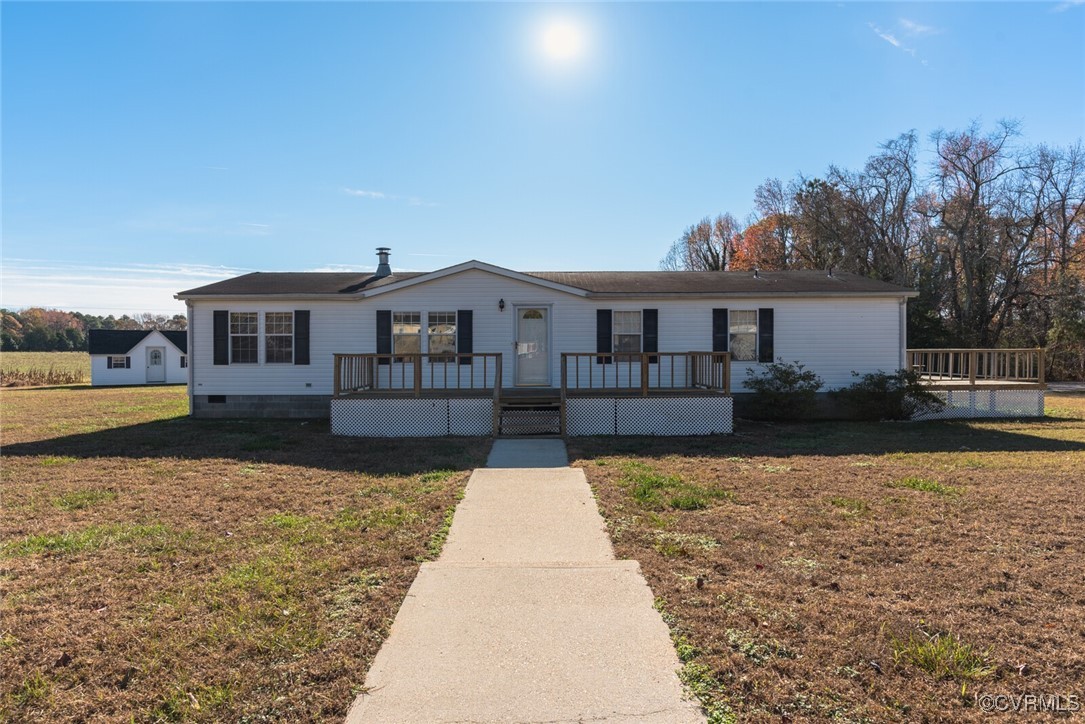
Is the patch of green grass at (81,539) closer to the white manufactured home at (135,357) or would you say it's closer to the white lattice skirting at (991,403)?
the white lattice skirting at (991,403)

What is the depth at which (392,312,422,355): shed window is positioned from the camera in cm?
1322

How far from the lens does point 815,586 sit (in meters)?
3.81

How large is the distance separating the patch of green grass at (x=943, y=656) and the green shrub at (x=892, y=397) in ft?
36.2

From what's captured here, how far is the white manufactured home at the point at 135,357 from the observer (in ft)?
96.2

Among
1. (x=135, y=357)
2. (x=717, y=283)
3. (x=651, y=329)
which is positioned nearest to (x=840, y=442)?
(x=651, y=329)

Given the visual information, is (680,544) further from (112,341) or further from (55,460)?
(112,341)

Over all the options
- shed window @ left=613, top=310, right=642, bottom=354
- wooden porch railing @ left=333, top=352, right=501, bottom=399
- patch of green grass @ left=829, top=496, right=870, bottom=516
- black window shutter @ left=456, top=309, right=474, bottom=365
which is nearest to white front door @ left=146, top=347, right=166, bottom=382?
wooden porch railing @ left=333, top=352, right=501, bottom=399

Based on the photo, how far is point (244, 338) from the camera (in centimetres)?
1358

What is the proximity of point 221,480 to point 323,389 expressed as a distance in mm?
6709

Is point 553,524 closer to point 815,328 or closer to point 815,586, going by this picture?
point 815,586

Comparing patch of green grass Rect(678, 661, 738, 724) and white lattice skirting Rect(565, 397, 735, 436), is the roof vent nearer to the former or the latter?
white lattice skirting Rect(565, 397, 735, 436)

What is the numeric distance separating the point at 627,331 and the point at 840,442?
5.11 meters

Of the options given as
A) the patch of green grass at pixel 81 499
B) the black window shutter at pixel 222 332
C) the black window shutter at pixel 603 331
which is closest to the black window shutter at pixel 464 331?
the black window shutter at pixel 603 331

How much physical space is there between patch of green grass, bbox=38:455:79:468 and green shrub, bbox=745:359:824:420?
483 inches
